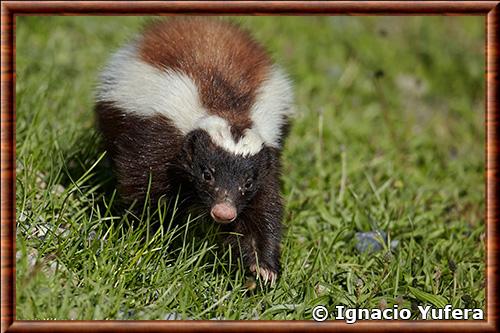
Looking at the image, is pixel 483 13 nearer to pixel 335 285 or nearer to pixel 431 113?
pixel 335 285

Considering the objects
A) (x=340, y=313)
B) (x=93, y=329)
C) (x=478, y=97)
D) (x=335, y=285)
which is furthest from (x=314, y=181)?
(x=478, y=97)

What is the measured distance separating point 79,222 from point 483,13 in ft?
11.0

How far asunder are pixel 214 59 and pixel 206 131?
806mm

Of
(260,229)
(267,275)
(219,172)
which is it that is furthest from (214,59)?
(267,275)

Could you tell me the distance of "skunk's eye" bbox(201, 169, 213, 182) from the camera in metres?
5.12

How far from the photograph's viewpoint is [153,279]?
187 inches

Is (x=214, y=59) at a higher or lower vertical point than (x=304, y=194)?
higher

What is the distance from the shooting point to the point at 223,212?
477 cm

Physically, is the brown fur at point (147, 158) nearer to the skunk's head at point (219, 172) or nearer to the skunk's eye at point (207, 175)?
the skunk's head at point (219, 172)

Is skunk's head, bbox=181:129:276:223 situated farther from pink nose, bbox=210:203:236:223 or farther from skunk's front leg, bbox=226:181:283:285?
skunk's front leg, bbox=226:181:283:285

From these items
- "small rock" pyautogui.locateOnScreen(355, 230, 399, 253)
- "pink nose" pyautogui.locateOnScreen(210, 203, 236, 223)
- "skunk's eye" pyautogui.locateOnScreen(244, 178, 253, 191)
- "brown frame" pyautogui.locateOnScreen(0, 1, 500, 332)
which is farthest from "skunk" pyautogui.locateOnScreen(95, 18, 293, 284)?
"small rock" pyautogui.locateOnScreen(355, 230, 399, 253)
